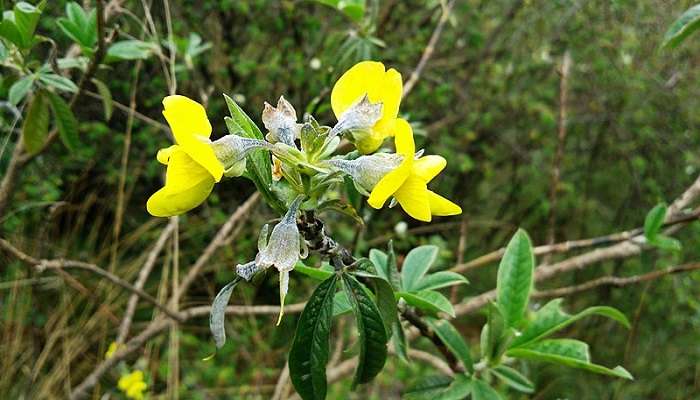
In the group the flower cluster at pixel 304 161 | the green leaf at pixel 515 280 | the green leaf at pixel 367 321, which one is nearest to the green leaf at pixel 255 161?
A: the flower cluster at pixel 304 161

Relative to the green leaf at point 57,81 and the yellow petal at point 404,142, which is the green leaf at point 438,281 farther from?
the green leaf at point 57,81

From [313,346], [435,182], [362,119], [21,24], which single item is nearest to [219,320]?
[313,346]

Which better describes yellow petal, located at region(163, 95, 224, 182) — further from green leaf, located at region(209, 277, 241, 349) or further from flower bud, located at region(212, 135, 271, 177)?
green leaf, located at region(209, 277, 241, 349)

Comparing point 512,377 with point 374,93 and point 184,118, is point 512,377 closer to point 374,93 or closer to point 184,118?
point 374,93

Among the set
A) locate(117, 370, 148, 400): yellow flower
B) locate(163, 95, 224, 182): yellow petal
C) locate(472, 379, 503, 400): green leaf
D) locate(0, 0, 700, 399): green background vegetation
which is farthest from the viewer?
locate(0, 0, 700, 399): green background vegetation

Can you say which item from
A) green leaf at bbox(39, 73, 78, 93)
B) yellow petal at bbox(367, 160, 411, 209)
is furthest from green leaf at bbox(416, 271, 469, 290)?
green leaf at bbox(39, 73, 78, 93)
